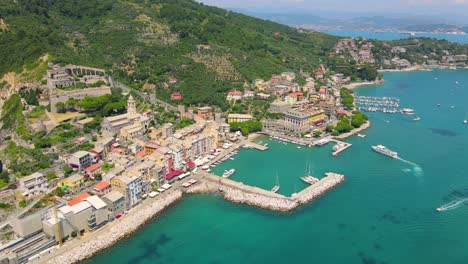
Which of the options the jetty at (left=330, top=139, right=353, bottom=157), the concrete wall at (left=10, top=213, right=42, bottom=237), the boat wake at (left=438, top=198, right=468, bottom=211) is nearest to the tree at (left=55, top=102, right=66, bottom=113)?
the concrete wall at (left=10, top=213, right=42, bottom=237)

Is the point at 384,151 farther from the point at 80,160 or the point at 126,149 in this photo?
the point at 80,160

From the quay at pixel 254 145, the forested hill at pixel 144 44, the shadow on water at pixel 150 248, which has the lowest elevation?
the shadow on water at pixel 150 248

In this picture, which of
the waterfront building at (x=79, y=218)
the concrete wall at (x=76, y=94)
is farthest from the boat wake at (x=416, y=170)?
the concrete wall at (x=76, y=94)

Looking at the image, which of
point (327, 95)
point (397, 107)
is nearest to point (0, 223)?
point (327, 95)

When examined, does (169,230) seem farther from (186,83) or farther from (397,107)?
(397,107)

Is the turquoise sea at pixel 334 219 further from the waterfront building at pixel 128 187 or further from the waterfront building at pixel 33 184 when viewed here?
the waterfront building at pixel 33 184
